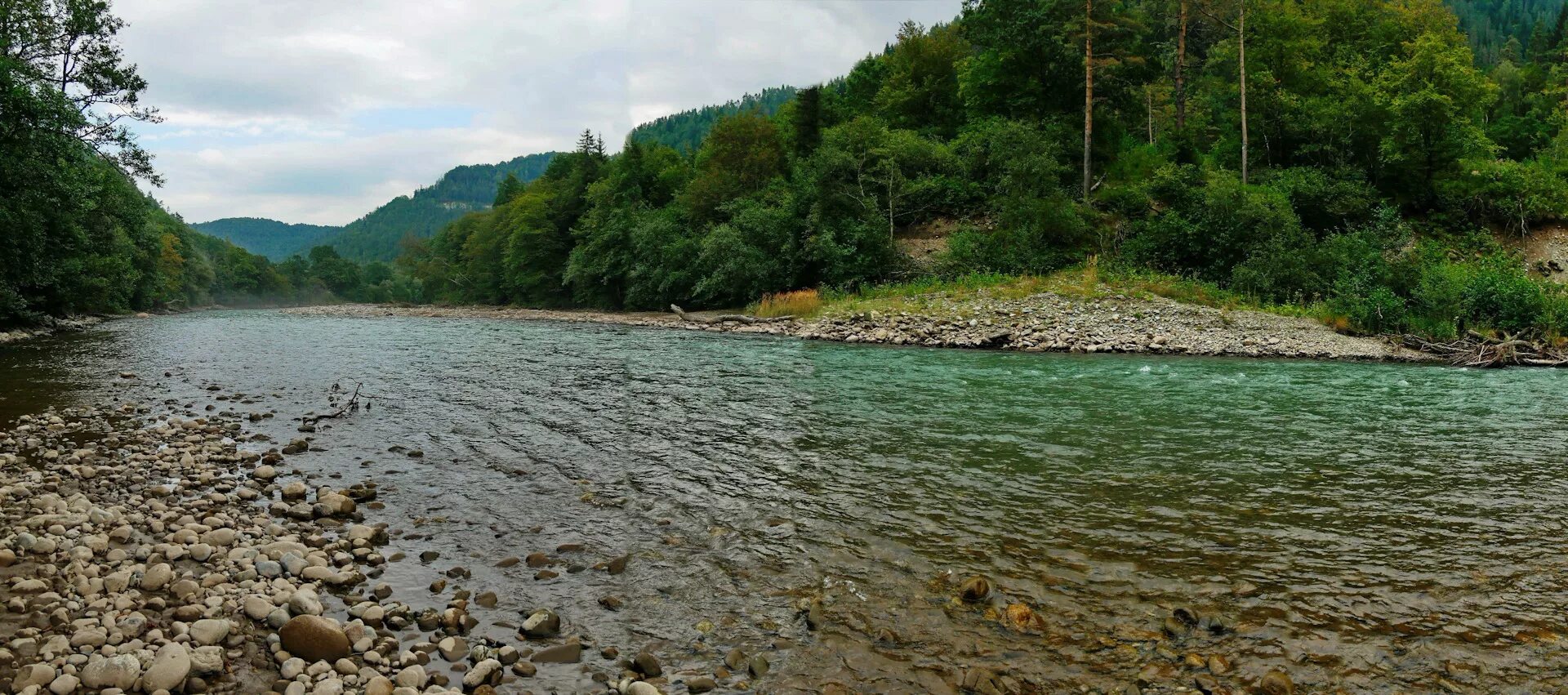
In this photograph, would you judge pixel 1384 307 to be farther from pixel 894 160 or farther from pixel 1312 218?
pixel 894 160

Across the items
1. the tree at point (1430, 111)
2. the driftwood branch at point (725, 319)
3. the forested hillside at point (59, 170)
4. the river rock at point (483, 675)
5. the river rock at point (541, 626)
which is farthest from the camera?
the driftwood branch at point (725, 319)

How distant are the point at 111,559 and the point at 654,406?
8.65 meters

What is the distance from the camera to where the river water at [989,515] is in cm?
479

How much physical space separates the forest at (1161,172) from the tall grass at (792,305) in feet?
8.12

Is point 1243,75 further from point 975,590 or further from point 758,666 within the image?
point 758,666

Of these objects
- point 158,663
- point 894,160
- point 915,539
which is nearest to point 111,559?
point 158,663

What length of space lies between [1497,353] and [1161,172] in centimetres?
1779

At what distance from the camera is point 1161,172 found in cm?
3525

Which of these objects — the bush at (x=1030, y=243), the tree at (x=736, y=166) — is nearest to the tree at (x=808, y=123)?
the tree at (x=736, y=166)

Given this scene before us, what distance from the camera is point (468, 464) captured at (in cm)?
958

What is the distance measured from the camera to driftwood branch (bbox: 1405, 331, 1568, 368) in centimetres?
1980

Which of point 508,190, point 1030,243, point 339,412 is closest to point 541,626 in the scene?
point 339,412

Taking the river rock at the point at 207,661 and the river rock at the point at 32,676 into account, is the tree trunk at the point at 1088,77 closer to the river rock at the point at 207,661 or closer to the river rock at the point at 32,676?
the river rock at the point at 207,661

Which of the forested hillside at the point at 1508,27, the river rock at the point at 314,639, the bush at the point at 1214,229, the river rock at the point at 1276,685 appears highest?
the forested hillside at the point at 1508,27
